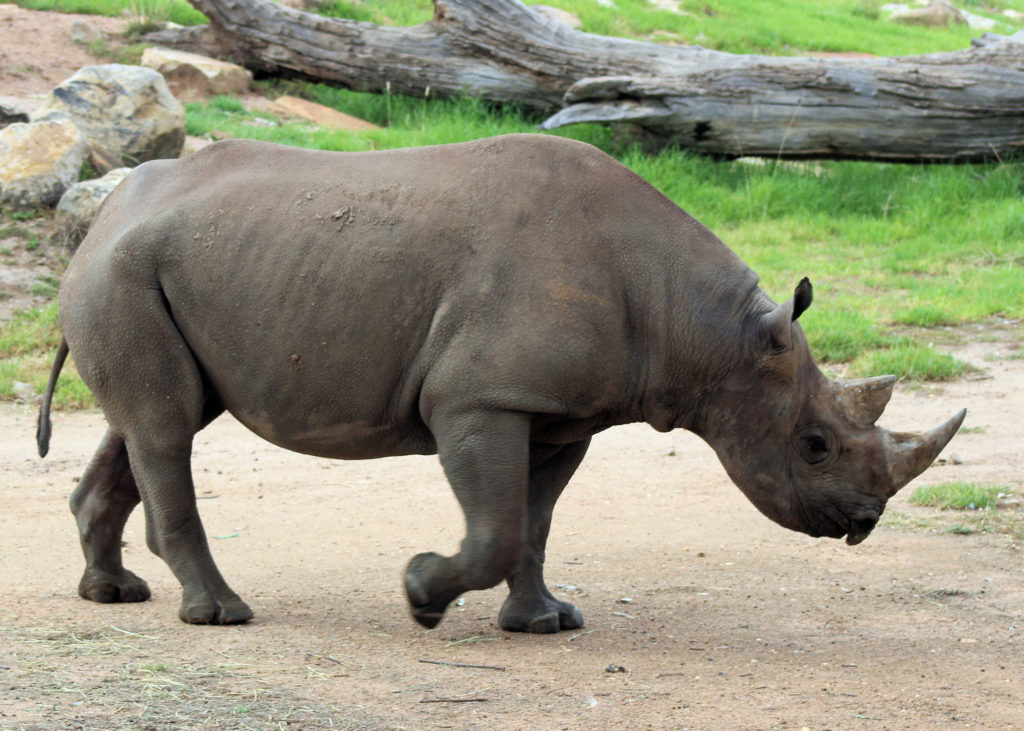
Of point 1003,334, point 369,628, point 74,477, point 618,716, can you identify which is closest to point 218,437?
point 74,477

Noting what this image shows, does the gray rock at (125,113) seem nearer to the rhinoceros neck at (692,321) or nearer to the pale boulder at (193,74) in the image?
the pale boulder at (193,74)

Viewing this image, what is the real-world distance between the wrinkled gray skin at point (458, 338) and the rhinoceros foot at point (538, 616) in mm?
18

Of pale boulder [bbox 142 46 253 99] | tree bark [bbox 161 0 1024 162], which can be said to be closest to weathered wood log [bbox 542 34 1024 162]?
tree bark [bbox 161 0 1024 162]

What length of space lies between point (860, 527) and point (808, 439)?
39 cm

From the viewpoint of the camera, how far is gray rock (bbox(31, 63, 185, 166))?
11.0 metres

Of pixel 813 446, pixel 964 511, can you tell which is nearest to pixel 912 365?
pixel 964 511

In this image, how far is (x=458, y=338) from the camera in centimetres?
433

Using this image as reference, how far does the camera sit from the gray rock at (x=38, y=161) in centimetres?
1034

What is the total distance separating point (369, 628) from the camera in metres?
4.79

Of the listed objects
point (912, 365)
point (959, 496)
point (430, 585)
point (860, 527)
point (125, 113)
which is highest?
point (860, 527)

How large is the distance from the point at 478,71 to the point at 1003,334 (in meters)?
6.28

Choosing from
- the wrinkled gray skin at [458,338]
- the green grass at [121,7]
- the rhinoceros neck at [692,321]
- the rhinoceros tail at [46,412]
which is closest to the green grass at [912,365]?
the wrinkled gray skin at [458,338]

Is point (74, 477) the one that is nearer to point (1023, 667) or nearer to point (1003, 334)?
point (1023, 667)

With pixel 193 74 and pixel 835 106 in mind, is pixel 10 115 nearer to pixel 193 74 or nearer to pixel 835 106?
pixel 193 74
